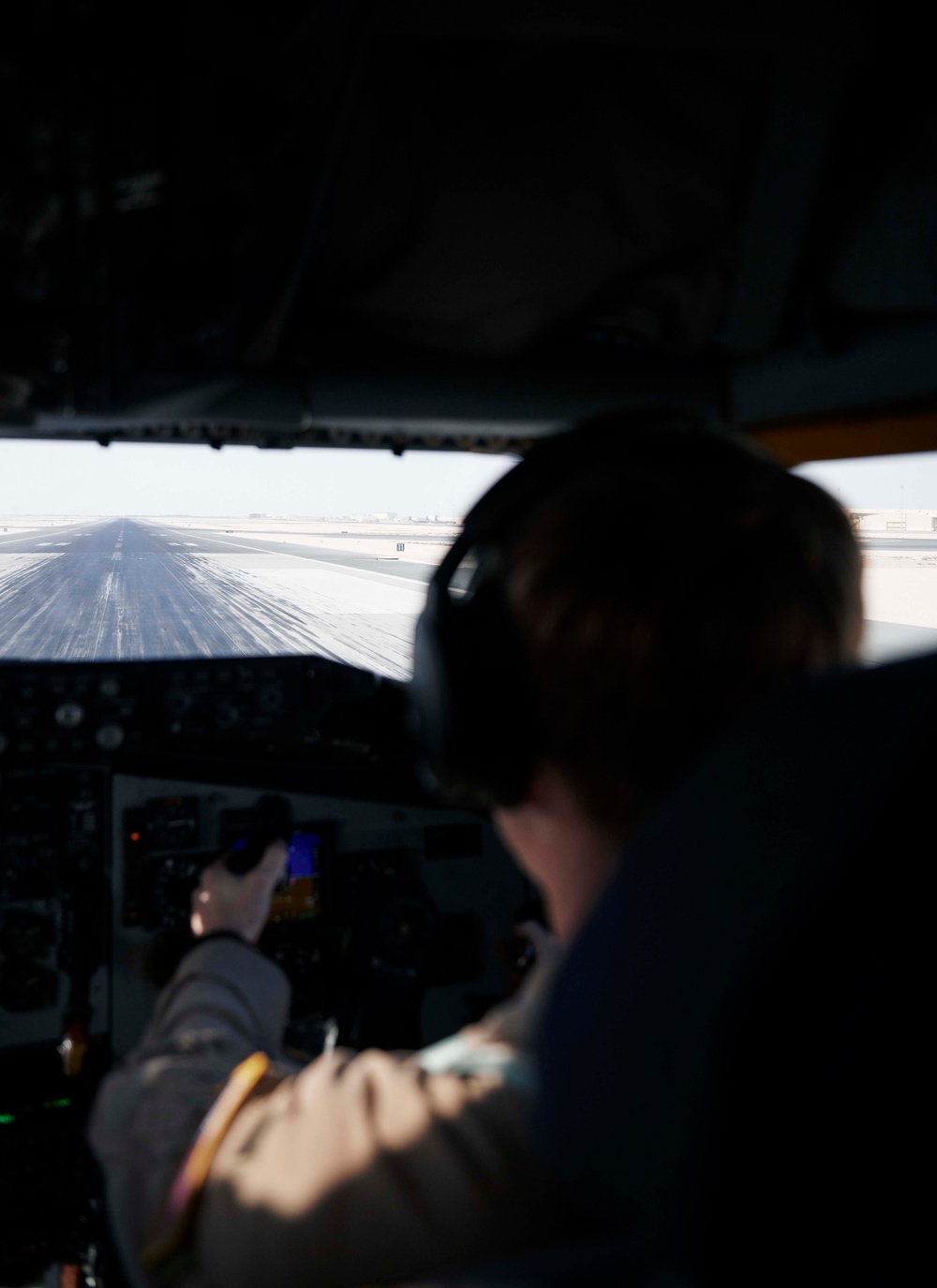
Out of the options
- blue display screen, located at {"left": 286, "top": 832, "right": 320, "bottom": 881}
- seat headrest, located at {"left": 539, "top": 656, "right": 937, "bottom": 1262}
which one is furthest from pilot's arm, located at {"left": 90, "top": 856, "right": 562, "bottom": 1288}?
blue display screen, located at {"left": 286, "top": 832, "right": 320, "bottom": 881}

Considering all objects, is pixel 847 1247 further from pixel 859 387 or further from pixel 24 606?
pixel 24 606

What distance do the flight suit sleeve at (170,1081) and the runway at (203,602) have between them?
3.48 m

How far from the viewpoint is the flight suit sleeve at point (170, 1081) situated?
0.66m

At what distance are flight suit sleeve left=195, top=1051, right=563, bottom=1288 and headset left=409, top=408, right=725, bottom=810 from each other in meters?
0.24

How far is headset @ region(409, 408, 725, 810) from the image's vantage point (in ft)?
1.94

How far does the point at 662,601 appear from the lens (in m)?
0.51

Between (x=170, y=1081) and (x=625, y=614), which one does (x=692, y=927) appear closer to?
(x=625, y=614)

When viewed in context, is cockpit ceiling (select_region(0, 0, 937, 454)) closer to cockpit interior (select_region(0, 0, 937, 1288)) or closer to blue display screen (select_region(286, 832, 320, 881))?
cockpit interior (select_region(0, 0, 937, 1288))

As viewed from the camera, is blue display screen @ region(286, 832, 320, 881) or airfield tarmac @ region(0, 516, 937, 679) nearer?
blue display screen @ region(286, 832, 320, 881)

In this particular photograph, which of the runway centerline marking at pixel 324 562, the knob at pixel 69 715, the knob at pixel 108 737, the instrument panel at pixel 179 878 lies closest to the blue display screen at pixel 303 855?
the instrument panel at pixel 179 878

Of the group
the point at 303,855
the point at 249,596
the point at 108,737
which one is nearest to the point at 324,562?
the point at 249,596

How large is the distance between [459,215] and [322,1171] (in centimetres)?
130

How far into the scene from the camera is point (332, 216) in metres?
1.30

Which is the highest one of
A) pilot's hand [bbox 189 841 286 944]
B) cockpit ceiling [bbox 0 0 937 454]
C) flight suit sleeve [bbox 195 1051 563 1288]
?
cockpit ceiling [bbox 0 0 937 454]
